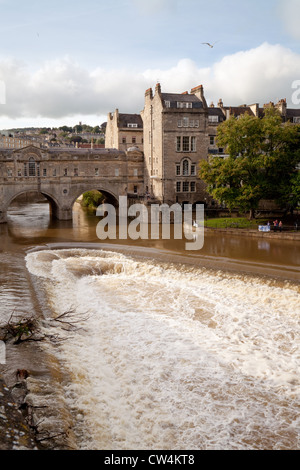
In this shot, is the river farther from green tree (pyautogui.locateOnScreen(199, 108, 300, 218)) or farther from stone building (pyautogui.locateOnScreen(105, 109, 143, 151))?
stone building (pyautogui.locateOnScreen(105, 109, 143, 151))

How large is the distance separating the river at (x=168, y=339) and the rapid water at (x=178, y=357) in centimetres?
5

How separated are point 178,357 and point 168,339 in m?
1.55

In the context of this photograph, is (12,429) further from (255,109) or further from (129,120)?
(129,120)

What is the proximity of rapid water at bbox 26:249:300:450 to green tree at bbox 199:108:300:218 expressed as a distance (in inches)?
587

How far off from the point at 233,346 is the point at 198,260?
36.7 ft

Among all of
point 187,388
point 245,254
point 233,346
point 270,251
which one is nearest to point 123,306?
point 233,346

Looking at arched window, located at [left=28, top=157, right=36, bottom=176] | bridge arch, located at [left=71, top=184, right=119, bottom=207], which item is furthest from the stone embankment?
bridge arch, located at [left=71, top=184, right=119, bottom=207]

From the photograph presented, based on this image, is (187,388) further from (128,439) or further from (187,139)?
(187,139)

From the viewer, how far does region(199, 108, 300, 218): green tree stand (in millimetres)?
37938

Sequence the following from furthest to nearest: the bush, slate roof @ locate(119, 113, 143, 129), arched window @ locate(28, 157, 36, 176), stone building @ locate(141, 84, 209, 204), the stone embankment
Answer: slate roof @ locate(119, 113, 143, 129), the bush, stone building @ locate(141, 84, 209, 204), arched window @ locate(28, 157, 36, 176), the stone embankment

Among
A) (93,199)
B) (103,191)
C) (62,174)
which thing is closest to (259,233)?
(103,191)

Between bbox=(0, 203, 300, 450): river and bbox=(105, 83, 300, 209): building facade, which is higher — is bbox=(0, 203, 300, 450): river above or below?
below

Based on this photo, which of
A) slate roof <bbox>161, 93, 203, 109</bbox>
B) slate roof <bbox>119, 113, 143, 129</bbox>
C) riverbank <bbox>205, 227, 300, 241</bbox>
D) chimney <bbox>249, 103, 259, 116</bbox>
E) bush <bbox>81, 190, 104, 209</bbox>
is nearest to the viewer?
riverbank <bbox>205, 227, 300, 241</bbox>
